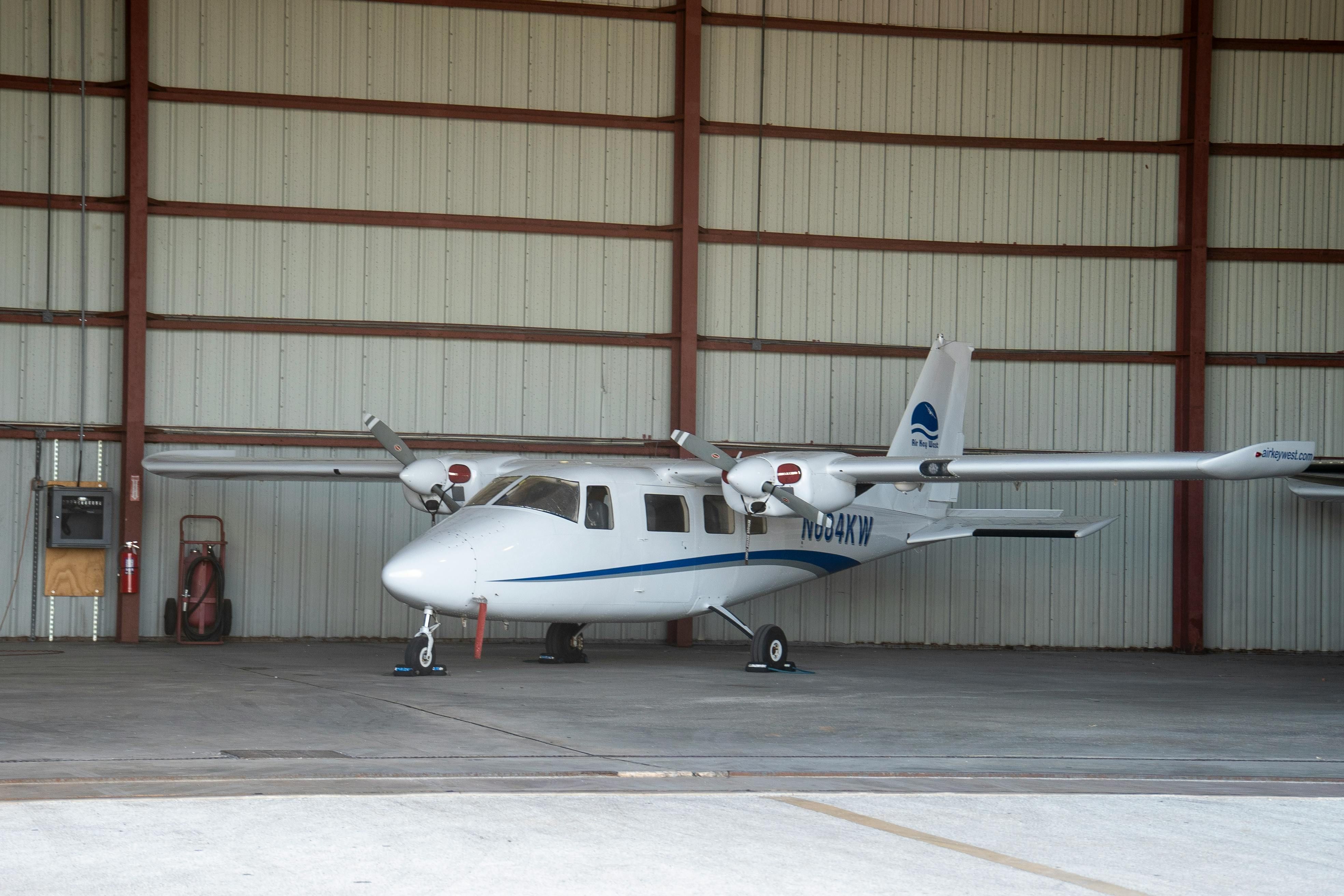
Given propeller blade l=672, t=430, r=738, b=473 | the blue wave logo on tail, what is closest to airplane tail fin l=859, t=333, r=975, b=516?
the blue wave logo on tail

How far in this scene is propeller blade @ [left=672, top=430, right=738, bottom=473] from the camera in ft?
49.0

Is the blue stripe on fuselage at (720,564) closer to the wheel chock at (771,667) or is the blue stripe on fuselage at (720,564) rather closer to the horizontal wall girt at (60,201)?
the wheel chock at (771,667)

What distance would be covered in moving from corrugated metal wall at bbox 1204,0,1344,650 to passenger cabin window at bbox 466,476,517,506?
11072 mm

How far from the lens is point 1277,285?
20.7 meters

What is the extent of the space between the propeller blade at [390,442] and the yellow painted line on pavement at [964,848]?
33.5 feet

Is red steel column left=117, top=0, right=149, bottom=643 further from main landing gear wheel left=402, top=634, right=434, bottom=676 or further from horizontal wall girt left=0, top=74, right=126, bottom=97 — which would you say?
main landing gear wheel left=402, top=634, right=434, bottom=676

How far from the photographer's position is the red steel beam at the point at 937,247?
20344mm

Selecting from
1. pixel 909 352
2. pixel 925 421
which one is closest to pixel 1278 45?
pixel 909 352

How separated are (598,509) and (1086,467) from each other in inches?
203

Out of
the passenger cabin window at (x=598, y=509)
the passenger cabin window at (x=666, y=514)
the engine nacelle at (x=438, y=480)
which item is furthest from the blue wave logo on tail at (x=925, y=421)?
the engine nacelle at (x=438, y=480)

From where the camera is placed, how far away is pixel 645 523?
1552cm

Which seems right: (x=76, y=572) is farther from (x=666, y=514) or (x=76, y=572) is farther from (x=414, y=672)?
(x=666, y=514)

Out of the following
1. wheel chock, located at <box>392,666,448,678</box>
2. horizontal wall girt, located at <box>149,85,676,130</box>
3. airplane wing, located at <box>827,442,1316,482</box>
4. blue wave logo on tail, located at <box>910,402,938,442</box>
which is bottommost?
wheel chock, located at <box>392,666,448,678</box>

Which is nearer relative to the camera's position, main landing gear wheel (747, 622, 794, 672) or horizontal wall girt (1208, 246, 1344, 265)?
main landing gear wheel (747, 622, 794, 672)
